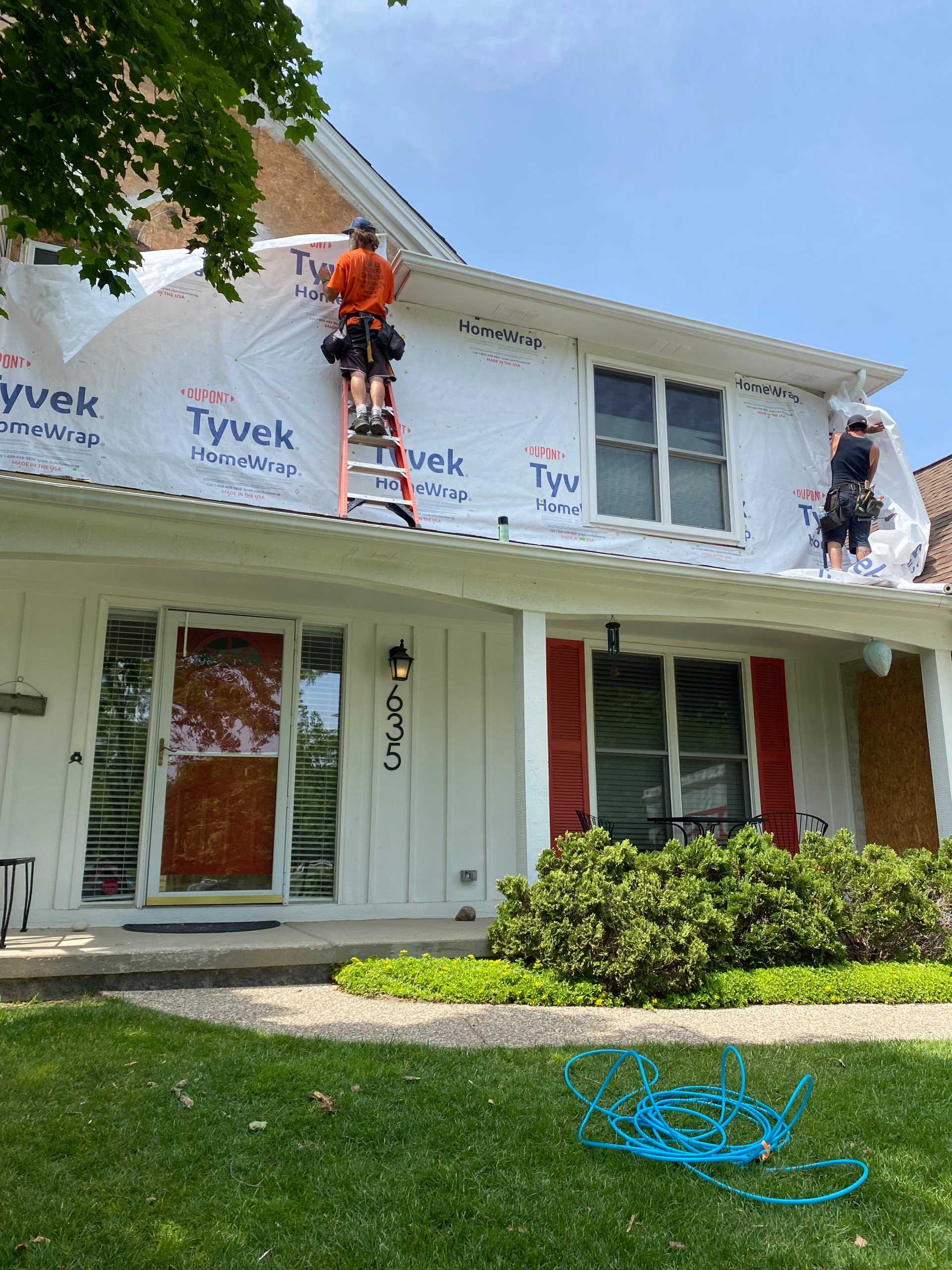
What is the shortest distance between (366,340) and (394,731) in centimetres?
319

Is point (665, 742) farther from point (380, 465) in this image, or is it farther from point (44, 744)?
point (44, 744)

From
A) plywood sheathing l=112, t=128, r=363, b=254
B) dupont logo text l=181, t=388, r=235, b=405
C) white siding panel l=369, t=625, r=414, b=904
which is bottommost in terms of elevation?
white siding panel l=369, t=625, r=414, b=904

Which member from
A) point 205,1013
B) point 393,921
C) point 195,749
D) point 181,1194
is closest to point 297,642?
point 195,749

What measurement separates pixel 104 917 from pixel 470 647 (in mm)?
3597

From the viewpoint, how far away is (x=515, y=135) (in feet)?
34.0

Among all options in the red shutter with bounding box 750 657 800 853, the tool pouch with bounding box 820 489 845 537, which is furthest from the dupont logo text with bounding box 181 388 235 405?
the red shutter with bounding box 750 657 800 853

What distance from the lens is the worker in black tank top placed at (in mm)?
8453

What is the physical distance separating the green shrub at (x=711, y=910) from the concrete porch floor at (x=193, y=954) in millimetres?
697

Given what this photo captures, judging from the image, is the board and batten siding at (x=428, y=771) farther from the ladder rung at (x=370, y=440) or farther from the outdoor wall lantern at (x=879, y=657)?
the outdoor wall lantern at (x=879, y=657)

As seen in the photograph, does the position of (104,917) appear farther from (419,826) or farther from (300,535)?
(300,535)

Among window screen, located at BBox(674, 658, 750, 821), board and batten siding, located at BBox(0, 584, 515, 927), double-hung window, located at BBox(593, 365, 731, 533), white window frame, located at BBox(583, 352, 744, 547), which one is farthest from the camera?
window screen, located at BBox(674, 658, 750, 821)

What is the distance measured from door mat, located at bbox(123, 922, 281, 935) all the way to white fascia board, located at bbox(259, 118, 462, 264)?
6.03 metres

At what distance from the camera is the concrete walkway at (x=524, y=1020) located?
433 centimetres

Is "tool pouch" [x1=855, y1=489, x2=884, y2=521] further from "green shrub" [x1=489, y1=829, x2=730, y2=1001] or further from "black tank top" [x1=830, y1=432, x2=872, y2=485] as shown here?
"green shrub" [x1=489, y1=829, x2=730, y2=1001]
